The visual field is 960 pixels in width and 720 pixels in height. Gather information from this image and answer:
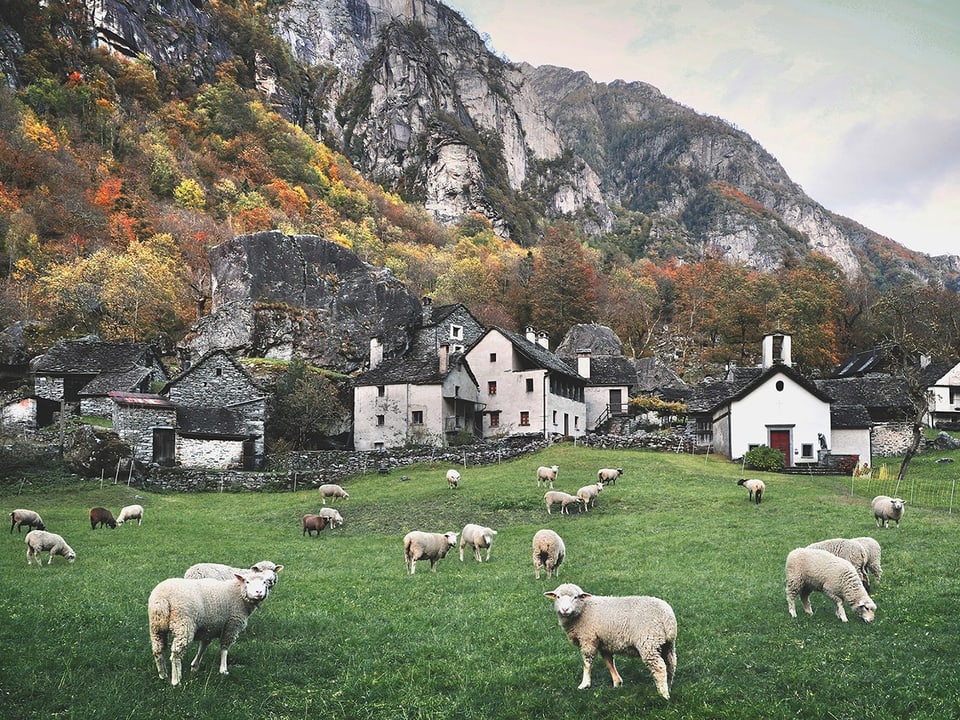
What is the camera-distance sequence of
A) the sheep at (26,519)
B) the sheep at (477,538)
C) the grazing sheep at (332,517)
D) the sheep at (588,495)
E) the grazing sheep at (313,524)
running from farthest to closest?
the sheep at (588,495) < the grazing sheep at (332,517) < the grazing sheep at (313,524) < the sheep at (26,519) < the sheep at (477,538)

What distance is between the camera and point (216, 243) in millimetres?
91188

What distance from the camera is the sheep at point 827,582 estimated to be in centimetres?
1231

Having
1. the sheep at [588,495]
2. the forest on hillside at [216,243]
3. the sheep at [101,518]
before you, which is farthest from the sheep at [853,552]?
the forest on hillside at [216,243]

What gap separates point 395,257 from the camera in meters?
112

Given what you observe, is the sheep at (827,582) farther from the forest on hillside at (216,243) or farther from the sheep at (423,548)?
the forest on hillside at (216,243)

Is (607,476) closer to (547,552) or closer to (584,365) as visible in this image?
(547,552)

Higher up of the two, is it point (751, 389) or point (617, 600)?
point (751, 389)

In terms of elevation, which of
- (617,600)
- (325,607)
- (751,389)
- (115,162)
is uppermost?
(115,162)

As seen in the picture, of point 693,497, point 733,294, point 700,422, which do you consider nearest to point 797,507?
point 693,497

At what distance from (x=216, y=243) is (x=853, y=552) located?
3534 inches

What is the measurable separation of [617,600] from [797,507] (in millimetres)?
19258

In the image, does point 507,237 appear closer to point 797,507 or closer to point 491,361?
point 491,361

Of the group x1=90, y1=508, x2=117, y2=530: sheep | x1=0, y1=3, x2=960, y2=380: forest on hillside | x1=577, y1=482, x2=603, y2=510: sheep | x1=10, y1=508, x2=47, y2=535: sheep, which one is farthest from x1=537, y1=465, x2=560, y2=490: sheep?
x1=0, y1=3, x2=960, y2=380: forest on hillside

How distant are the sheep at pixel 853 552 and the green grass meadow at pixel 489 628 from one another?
43cm
